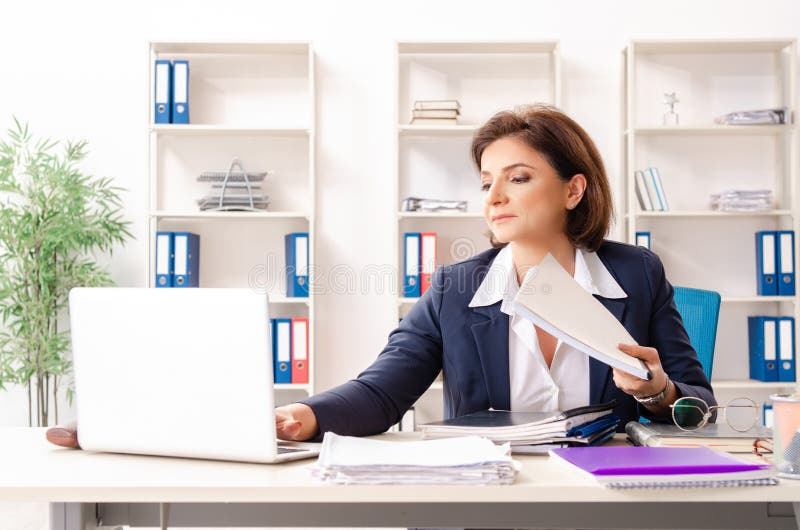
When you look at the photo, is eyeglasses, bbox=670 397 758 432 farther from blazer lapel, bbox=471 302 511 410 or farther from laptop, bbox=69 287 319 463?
laptop, bbox=69 287 319 463

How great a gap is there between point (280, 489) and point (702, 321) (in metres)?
1.51

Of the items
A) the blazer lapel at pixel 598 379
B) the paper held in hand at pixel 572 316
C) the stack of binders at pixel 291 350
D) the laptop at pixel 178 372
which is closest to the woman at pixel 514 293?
the blazer lapel at pixel 598 379

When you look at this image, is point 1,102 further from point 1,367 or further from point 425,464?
point 425,464

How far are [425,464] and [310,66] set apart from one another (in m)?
2.97

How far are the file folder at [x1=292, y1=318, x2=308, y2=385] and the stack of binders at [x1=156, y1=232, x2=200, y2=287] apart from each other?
532 mm

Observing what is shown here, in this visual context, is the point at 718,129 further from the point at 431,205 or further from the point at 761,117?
the point at 431,205

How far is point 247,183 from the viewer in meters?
3.67

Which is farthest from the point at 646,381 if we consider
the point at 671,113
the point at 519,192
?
the point at 671,113

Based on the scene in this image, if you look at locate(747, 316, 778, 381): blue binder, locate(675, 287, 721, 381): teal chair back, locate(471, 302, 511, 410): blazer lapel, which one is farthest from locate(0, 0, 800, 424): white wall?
locate(471, 302, 511, 410): blazer lapel

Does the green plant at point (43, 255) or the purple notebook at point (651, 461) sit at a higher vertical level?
the green plant at point (43, 255)

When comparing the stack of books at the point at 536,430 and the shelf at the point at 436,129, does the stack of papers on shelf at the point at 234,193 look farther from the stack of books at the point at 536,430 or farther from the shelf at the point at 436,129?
the stack of books at the point at 536,430

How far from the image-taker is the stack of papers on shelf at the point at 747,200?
3.67 m

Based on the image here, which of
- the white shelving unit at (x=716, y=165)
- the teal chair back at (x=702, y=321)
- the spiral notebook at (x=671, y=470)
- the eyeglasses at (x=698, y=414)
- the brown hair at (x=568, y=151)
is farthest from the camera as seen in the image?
the white shelving unit at (x=716, y=165)

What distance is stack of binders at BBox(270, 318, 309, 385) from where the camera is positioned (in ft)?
11.7
